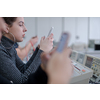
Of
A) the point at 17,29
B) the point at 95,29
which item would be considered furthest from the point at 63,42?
the point at 95,29

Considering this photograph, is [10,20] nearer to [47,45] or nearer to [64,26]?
[47,45]

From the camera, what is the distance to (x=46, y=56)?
26cm

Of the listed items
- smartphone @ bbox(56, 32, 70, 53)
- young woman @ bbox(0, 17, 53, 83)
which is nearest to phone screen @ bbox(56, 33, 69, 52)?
smartphone @ bbox(56, 32, 70, 53)

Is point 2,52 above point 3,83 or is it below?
above

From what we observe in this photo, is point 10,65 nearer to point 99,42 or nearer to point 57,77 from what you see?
point 57,77

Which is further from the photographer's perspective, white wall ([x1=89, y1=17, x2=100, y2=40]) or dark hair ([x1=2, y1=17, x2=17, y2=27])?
white wall ([x1=89, y1=17, x2=100, y2=40])

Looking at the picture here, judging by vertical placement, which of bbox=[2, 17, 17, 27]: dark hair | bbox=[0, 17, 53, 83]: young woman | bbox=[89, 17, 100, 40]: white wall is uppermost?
bbox=[89, 17, 100, 40]: white wall

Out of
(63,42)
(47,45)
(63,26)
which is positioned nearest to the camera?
(63,42)

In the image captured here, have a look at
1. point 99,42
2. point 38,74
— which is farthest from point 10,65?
point 99,42

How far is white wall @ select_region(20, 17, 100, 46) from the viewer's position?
4.03 metres

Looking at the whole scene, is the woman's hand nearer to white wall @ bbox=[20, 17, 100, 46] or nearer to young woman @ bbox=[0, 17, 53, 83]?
young woman @ bbox=[0, 17, 53, 83]

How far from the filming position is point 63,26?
431 cm

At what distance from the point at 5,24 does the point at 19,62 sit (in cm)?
35

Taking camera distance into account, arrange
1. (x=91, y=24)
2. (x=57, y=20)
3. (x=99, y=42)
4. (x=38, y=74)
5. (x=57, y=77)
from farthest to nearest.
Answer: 1. (x=91, y=24)
2. (x=57, y=20)
3. (x=99, y=42)
4. (x=38, y=74)
5. (x=57, y=77)
